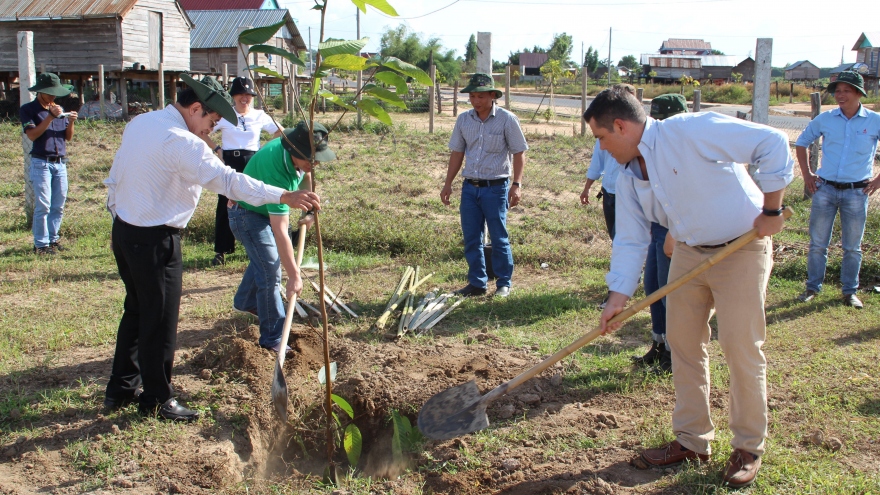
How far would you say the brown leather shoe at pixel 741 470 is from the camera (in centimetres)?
318

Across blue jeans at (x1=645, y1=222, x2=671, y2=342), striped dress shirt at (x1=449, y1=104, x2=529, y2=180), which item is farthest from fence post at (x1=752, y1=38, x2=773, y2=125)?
blue jeans at (x1=645, y1=222, x2=671, y2=342)

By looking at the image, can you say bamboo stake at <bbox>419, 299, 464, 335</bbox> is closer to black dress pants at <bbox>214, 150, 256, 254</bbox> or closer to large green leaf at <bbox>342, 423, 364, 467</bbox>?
large green leaf at <bbox>342, 423, 364, 467</bbox>

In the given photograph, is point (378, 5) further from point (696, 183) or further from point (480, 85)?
point (480, 85)

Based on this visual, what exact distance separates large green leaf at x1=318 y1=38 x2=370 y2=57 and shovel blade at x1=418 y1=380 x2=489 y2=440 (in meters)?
1.91

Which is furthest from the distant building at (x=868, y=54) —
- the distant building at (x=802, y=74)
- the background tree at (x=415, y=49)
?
the background tree at (x=415, y=49)

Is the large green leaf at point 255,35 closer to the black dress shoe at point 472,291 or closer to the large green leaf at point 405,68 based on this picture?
the large green leaf at point 405,68

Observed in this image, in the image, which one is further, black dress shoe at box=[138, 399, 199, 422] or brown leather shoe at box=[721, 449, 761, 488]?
black dress shoe at box=[138, 399, 199, 422]

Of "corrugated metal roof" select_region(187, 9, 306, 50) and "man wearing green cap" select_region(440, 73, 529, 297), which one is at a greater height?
"corrugated metal roof" select_region(187, 9, 306, 50)

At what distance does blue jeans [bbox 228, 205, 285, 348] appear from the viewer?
183 inches

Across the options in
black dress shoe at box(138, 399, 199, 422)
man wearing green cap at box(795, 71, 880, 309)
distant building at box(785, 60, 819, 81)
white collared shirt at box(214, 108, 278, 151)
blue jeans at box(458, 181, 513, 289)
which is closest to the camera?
black dress shoe at box(138, 399, 199, 422)

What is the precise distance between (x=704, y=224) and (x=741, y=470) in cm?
122

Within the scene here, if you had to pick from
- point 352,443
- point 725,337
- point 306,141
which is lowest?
point 352,443

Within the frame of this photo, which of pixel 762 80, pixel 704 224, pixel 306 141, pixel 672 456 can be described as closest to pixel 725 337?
pixel 704 224

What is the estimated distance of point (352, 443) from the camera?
3877 millimetres
